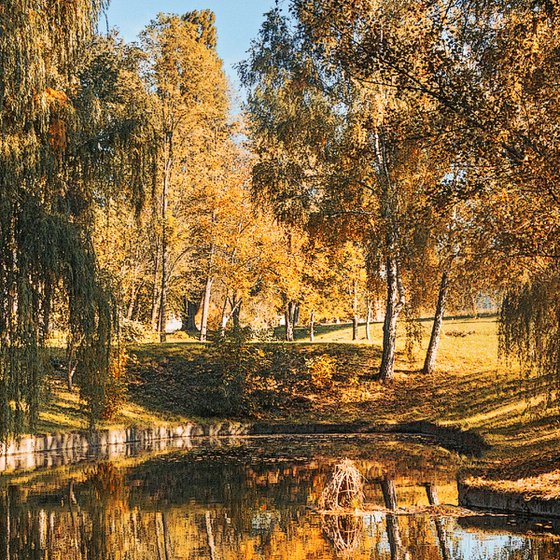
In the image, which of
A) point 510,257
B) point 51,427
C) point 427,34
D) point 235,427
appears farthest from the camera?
point 235,427

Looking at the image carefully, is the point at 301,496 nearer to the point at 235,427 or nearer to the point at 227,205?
the point at 235,427

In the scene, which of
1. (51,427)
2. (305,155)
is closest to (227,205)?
(305,155)

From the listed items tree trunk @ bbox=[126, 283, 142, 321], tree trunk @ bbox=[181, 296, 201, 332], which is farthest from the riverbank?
tree trunk @ bbox=[181, 296, 201, 332]

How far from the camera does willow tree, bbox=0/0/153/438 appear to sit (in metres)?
12.3

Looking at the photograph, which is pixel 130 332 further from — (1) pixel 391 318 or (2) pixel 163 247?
(2) pixel 163 247

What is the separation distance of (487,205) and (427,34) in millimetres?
3605

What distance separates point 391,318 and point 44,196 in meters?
18.0

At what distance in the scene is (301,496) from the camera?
15117 millimetres

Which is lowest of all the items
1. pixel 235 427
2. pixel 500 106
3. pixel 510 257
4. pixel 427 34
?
pixel 235 427

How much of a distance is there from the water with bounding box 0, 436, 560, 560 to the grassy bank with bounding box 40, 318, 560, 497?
4.65m

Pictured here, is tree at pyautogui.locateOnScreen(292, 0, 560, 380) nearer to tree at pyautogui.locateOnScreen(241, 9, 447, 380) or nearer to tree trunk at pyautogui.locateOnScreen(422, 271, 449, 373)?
tree at pyautogui.locateOnScreen(241, 9, 447, 380)

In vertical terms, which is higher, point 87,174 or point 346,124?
point 346,124

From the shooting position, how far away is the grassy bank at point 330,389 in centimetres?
2492

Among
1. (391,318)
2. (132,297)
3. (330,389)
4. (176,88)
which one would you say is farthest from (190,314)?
(391,318)
